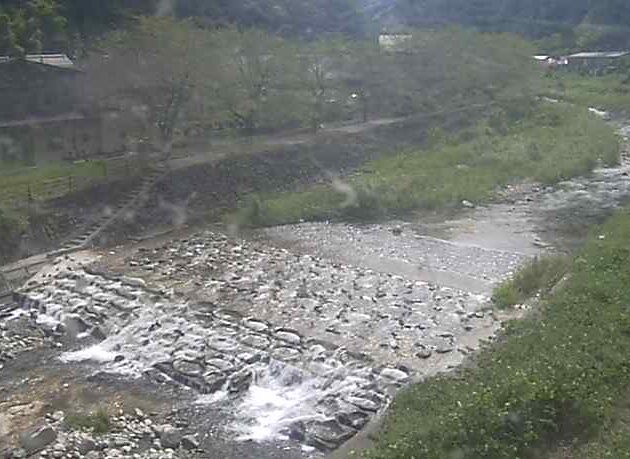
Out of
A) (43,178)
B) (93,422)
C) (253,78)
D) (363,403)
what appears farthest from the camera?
(253,78)

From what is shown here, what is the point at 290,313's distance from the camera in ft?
36.4

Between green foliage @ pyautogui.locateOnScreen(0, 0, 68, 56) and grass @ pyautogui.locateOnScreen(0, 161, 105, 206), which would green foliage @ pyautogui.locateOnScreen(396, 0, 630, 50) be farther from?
grass @ pyautogui.locateOnScreen(0, 161, 105, 206)

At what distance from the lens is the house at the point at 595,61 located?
38.2 meters

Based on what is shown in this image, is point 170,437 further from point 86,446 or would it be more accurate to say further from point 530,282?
point 530,282

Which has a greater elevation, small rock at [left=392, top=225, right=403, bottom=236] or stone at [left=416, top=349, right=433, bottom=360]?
stone at [left=416, top=349, right=433, bottom=360]

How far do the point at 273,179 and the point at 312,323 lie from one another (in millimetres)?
8943

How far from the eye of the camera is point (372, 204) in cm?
1673

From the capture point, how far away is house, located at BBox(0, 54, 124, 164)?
59.0 feet

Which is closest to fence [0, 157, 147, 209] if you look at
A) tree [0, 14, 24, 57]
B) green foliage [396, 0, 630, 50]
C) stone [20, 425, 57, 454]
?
tree [0, 14, 24, 57]

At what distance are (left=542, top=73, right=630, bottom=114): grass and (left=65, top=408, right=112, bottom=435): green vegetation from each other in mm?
26685

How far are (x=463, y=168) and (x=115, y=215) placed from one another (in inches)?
353

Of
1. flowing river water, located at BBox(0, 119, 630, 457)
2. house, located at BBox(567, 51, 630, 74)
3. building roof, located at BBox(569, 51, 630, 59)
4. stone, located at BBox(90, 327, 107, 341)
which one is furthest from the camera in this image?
building roof, located at BBox(569, 51, 630, 59)

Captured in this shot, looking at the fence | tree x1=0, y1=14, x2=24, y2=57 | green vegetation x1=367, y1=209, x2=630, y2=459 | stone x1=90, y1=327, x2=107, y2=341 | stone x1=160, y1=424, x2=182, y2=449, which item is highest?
tree x1=0, y1=14, x2=24, y2=57

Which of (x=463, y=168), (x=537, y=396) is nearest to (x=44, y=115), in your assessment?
(x=463, y=168)
